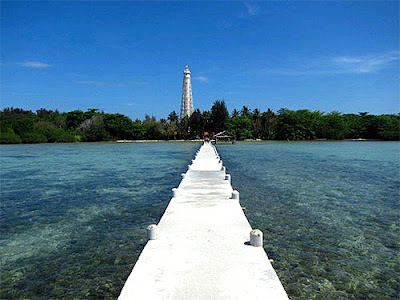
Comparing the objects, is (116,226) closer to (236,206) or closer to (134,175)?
(236,206)

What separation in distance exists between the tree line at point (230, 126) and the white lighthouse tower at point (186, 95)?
32355 mm

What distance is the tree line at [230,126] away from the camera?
3120 inches

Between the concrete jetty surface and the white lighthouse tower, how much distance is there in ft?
366

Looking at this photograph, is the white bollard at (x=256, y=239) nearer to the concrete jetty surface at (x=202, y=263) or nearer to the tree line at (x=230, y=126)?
the concrete jetty surface at (x=202, y=263)

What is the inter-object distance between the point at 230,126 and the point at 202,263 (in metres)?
78.3

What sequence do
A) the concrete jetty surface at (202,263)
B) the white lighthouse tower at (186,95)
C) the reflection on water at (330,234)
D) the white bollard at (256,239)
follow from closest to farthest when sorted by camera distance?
1. the concrete jetty surface at (202,263)
2. the white bollard at (256,239)
3. the reflection on water at (330,234)
4. the white lighthouse tower at (186,95)

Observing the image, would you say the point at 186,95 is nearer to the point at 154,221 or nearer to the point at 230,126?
the point at 230,126

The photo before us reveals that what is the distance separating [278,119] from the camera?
83812mm

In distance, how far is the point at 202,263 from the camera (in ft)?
16.8

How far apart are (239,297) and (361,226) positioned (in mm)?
7376

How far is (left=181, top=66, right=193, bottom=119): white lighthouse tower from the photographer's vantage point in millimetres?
118750

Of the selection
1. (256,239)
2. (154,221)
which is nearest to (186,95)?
(154,221)

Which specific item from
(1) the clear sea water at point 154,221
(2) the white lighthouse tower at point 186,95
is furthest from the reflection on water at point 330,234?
(2) the white lighthouse tower at point 186,95

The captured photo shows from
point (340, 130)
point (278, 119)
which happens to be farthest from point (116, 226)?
point (340, 130)
